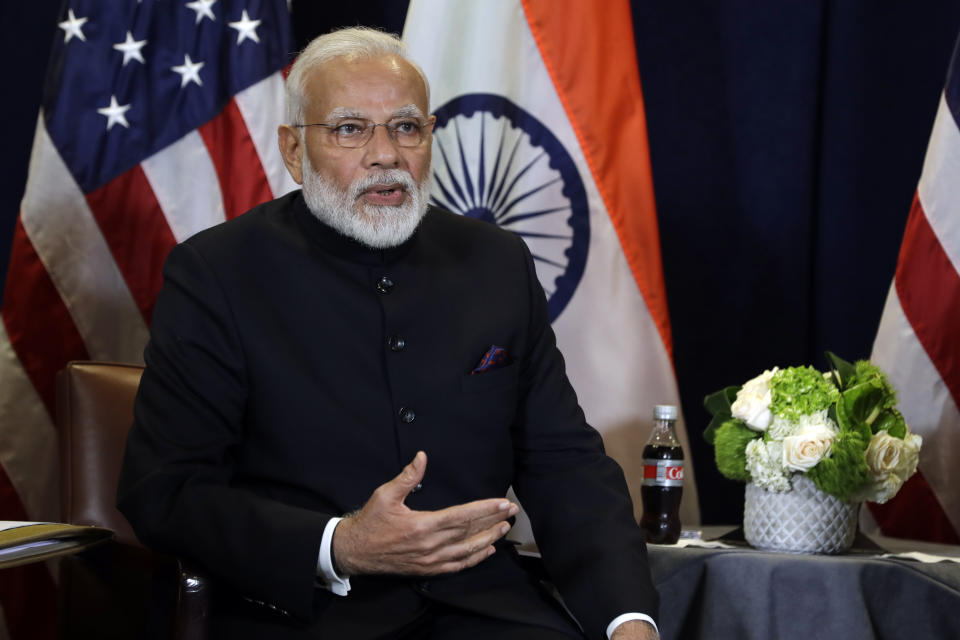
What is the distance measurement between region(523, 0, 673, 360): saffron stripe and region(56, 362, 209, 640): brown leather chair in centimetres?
141

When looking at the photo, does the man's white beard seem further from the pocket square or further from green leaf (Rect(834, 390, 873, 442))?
green leaf (Rect(834, 390, 873, 442))

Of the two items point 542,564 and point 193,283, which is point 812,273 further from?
point 193,283

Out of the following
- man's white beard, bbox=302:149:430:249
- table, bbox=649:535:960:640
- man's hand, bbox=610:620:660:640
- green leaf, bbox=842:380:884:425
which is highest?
man's white beard, bbox=302:149:430:249

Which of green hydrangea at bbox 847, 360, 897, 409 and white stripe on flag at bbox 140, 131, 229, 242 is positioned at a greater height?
white stripe on flag at bbox 140, 131, 229, 242

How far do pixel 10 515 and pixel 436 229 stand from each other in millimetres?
1445

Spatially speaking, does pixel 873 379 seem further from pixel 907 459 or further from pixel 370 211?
pixel 370 211

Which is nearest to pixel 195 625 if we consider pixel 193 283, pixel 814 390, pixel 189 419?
pixel 189 419

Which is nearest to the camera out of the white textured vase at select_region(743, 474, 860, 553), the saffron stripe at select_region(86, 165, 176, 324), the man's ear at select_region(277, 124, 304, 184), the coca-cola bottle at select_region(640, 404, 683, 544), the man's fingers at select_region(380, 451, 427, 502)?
the man's fingers at select_region(380, 451, 427, 502)

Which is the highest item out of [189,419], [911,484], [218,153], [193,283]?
[218,153]

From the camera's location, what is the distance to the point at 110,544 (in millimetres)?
2160

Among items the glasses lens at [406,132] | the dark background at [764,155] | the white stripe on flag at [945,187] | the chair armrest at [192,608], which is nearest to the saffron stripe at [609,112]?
the dark background at [764,155]

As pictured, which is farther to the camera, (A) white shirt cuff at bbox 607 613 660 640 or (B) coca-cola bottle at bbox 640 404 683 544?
(B) coca-cola bottle at bbox 640 404 683 544

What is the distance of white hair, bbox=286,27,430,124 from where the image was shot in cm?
204

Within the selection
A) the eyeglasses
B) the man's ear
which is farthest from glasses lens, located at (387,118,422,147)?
the man's ear
